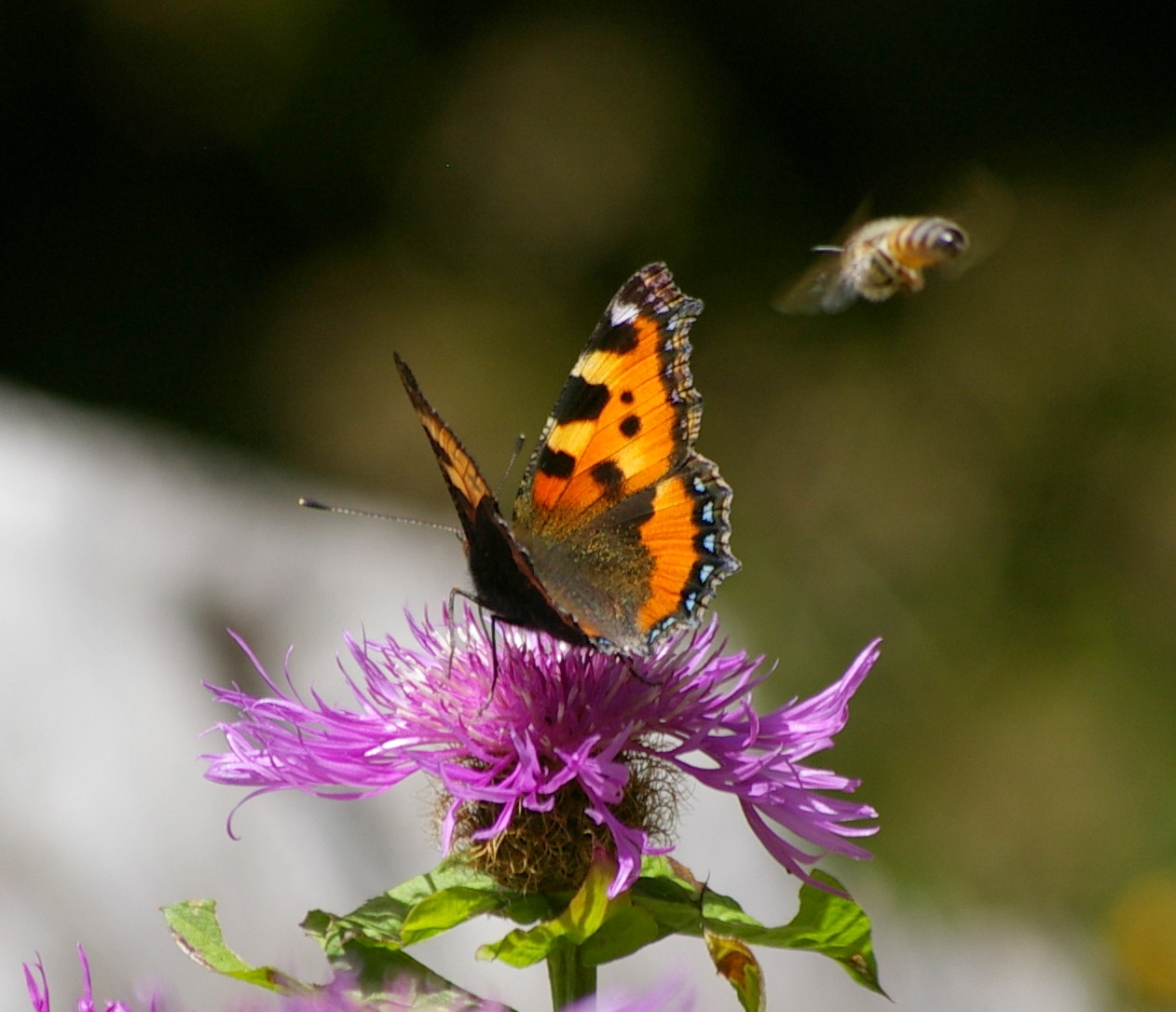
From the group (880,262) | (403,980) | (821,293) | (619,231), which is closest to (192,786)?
(821,293)

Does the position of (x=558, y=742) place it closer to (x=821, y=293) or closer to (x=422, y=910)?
(x=422, y=910)

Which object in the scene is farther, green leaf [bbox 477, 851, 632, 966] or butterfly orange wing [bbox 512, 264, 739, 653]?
butterfly orange wing [bbox 512, 264, 739, 653]

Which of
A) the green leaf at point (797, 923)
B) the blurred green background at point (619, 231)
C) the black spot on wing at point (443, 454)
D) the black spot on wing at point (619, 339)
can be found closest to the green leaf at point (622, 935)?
the green leaf at point (797, 923)

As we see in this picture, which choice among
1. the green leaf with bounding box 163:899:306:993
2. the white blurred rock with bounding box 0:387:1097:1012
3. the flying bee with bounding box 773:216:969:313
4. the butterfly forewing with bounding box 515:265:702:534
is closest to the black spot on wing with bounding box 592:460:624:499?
the butterfly forewing with bounding box 515:265:702:534

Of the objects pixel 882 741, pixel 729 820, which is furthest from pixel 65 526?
pixel 882 741

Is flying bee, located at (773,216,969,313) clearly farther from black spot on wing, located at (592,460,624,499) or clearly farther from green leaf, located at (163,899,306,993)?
green leaf, located at (163,899,306,993)
